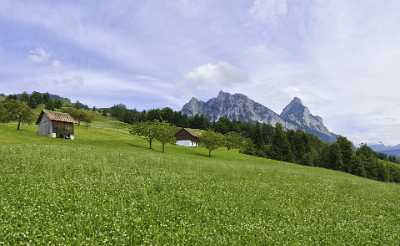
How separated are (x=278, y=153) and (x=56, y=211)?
132 meters

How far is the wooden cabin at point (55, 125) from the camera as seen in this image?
9044cm

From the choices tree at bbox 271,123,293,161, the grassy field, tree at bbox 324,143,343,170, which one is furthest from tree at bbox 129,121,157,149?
tree at bbox 324,143,343,170

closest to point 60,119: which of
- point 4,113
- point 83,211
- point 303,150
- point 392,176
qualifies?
point 4,113

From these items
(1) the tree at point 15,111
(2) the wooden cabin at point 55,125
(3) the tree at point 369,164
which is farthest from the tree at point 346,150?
(1) the tree at point 15,111

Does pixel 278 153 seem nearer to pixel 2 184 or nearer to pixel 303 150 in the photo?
pixel 303 150

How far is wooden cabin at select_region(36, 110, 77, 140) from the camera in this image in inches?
3561

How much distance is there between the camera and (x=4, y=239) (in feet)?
33.6

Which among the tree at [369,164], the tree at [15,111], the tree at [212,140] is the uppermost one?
the tree at [15,111]

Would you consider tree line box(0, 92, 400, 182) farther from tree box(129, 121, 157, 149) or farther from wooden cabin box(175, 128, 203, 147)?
wooden cabin box(175, 128, 203, 147)

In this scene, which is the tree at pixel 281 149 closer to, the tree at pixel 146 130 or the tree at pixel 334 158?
the tree at pixel 334 158

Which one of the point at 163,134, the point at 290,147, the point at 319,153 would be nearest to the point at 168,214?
the point at 163,134

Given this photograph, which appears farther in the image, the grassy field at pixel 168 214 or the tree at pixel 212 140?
the tree at pixel 212 140

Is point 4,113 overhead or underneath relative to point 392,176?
overhead

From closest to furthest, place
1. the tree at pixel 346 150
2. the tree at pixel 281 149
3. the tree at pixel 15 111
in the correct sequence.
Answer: the tree at pixel 15 111 → the tree at pixel 346 150 → the tree at pixel 281 149
